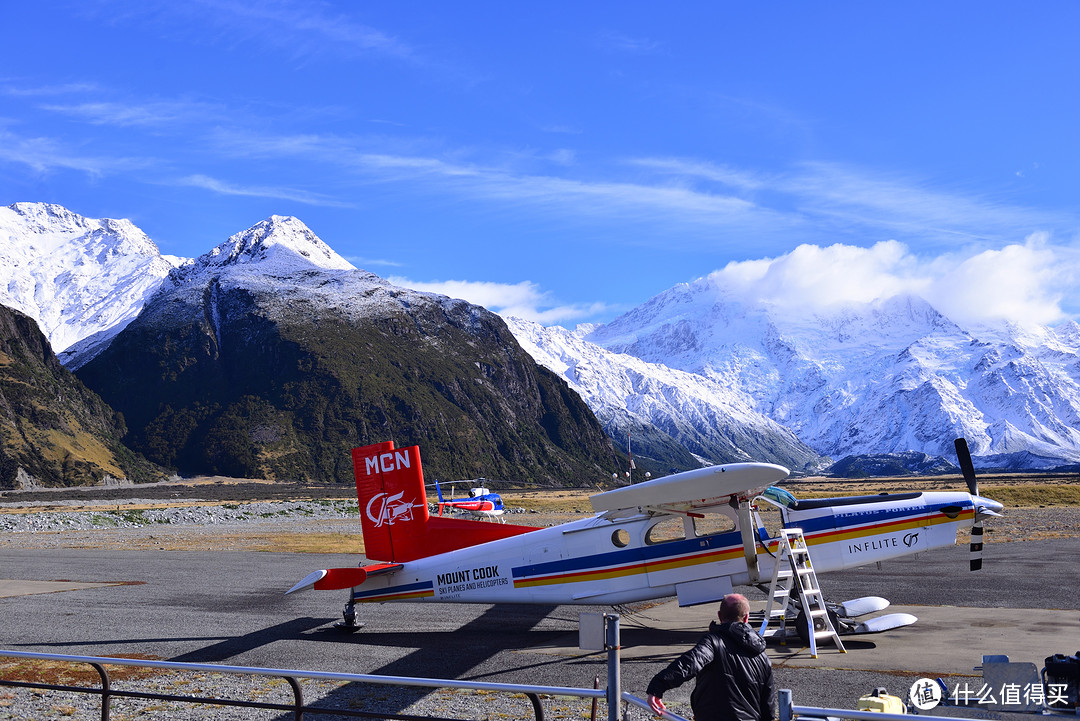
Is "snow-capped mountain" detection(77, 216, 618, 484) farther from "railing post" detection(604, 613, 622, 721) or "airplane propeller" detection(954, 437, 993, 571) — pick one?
"railing post" detection(604, 613, 622, 721)

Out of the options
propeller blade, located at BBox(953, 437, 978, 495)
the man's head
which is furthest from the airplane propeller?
the man's head

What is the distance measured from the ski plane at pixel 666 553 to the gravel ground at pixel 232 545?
2.72 metres

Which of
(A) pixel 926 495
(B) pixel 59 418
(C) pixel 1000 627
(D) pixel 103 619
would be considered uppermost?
(B) pixel 59 418

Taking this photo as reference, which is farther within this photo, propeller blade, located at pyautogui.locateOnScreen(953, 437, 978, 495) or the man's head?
propeller blade, located at pyautogui.locateOnScreen(953, 437, 978, 495)

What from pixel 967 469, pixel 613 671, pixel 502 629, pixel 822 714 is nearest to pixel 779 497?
pixel 967 469

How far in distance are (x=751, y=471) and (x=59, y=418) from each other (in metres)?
142

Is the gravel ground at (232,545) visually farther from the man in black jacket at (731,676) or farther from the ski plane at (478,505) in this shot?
the man in black jacket at (731,676)

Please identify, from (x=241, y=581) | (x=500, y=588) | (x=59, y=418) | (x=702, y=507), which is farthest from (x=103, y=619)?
(x=59, y=418)

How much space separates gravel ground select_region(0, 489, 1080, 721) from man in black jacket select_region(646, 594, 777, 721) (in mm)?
3698

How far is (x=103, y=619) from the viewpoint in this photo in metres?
17.5

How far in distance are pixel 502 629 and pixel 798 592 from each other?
5.94m

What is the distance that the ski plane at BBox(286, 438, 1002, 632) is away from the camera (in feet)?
46.9

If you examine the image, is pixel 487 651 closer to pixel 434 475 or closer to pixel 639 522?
pixel 639 522

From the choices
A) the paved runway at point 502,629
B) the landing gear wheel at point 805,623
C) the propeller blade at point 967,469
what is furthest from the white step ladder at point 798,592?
the propeller blade at point 967,469
